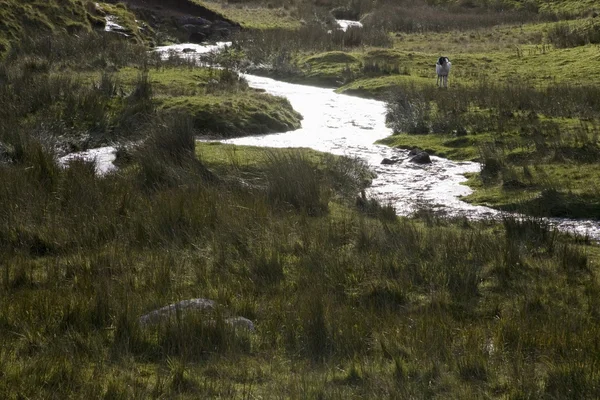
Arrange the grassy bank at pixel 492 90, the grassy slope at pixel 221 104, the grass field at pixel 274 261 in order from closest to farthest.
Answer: the grass field at pixel 274 261, the grassy bank at pixel 492 90, the grassy slope at pixel 221 104

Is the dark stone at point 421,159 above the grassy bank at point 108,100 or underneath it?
underneath

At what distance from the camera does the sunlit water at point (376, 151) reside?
14.0m

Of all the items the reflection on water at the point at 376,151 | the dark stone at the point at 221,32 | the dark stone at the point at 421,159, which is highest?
the dark stone at the point at 221,32

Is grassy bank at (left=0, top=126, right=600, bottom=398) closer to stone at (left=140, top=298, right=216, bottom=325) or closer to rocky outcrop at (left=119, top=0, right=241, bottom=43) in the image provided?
stone at (left=140, top=298, right=216, bottom=325)

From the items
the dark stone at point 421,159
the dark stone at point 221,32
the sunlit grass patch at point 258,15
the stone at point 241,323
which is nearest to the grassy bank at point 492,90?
the dark stone at point 421,159

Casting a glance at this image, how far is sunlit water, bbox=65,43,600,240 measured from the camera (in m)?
14.0

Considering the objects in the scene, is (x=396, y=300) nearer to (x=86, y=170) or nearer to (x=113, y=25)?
(x=86, y=170)

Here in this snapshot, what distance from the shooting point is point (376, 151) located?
18.7 meters

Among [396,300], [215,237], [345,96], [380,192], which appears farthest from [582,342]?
[345,96]

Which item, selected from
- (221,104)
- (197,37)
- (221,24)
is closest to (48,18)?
(197,37)

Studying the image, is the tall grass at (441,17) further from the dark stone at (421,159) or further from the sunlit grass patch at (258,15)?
the dark stone at (421,159)

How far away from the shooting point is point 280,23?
50344 mm

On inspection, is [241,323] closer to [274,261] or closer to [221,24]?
[274,261]

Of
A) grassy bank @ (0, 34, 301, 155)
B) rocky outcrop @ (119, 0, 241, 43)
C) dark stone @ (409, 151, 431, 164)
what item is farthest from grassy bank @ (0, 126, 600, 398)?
rocky outcrop @ (119, 0, 241, 43)
